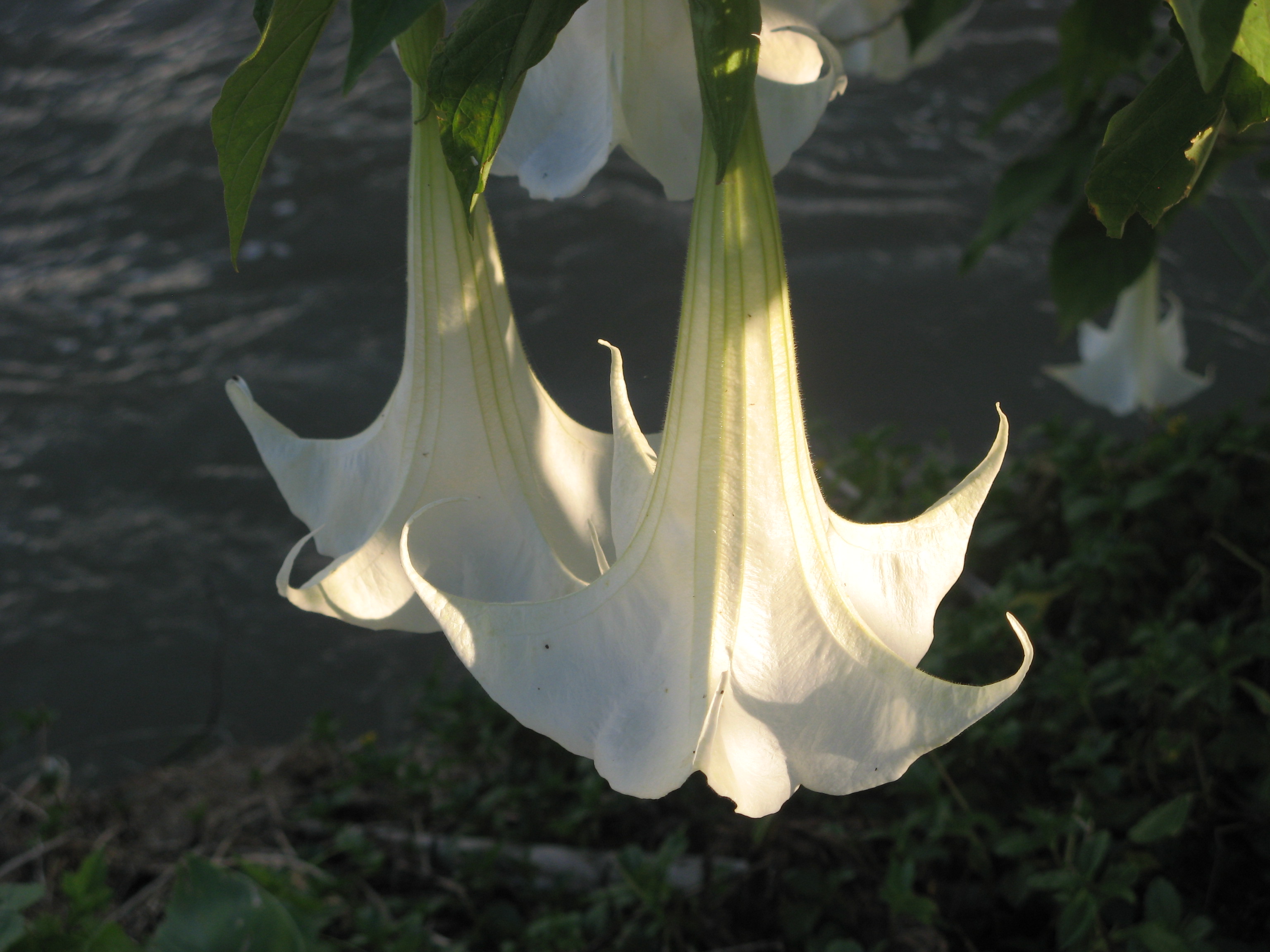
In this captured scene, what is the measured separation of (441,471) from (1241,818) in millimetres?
761

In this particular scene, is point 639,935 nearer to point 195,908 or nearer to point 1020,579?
point 195,908

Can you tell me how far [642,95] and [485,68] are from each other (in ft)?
0.38

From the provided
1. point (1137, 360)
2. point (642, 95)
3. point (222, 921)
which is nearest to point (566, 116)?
point (642, 95)

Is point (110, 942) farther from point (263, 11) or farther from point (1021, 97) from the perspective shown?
point (1021, 97)

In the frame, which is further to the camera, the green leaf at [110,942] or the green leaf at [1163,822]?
the green leaf at [1163,822]

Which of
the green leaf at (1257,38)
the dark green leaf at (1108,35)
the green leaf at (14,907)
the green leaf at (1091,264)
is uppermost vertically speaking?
the green leaf at (1257,38)

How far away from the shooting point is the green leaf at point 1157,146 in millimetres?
332

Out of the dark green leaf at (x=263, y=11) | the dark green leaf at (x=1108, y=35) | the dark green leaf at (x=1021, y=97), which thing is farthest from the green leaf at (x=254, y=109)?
the dark green leaf at (x=1021, y=97)

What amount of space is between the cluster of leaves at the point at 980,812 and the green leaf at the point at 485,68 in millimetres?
365

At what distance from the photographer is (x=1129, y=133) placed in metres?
0.34

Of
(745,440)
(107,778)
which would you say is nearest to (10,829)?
(107,778)

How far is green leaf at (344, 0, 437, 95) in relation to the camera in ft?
0.90

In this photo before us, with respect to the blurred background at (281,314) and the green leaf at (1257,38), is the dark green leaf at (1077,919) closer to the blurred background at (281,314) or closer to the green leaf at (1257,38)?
the green leaf at (1257,38)

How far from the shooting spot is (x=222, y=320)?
183 centimetres
